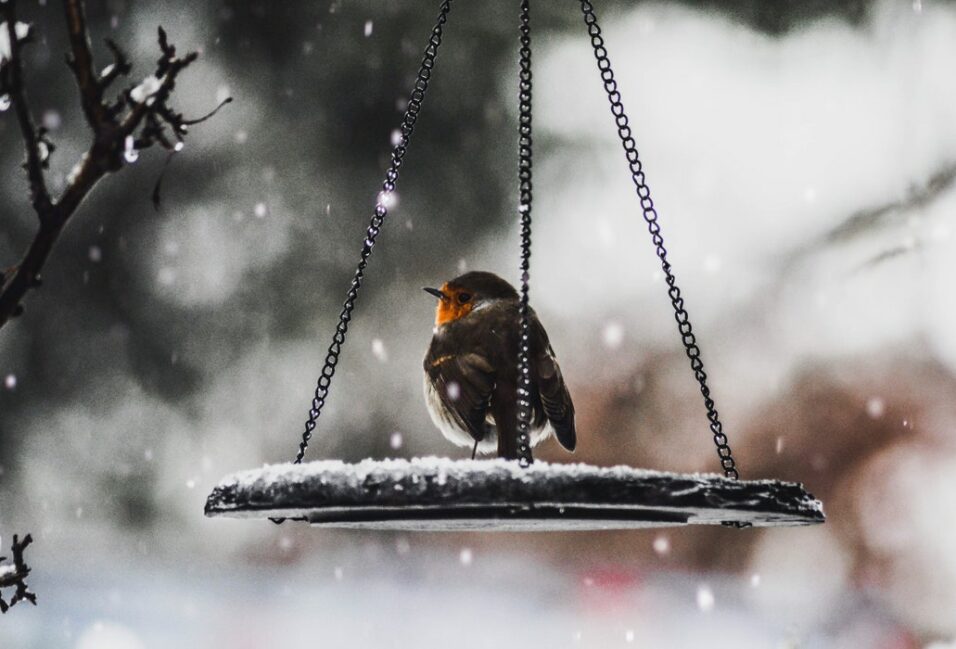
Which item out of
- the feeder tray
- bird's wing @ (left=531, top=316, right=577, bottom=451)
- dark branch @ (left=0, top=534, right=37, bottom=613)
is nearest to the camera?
the feeder tray

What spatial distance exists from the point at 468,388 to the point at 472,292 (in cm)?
61

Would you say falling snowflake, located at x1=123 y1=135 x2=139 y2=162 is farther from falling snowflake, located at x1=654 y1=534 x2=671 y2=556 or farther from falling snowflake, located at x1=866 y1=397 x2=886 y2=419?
falling snowflake, located at x1=654 y1=534 x2=671 y2=556

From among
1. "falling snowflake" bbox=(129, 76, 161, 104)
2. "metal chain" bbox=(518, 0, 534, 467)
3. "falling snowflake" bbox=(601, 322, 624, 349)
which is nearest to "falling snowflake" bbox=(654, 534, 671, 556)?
"falling snowflake" bbox=(601, 322, 624, 349)

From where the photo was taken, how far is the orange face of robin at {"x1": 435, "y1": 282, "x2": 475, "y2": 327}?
279 cm

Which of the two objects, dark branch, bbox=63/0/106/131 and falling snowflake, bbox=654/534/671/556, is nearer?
dark branch, bbox=63/0/106/131

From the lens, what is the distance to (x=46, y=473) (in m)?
5.53

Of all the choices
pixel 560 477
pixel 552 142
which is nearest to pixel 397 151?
pixel 560 477

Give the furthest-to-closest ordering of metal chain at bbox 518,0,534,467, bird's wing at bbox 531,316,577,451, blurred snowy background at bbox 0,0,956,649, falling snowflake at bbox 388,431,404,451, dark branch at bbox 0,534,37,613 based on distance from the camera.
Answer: blurred snowy background at bbox 0,0,956,649 < falling snowflake at bbox 388,431,404,451 < bird's wing at bbox 531,316,577,451 < dark branch at bbox 0,534,37,613 < metal chain at bbox 518,0,534,467

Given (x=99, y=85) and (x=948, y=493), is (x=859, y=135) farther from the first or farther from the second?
(x=99, y=85)

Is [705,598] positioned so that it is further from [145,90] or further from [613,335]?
[145,90]

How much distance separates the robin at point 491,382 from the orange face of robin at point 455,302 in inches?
8.2

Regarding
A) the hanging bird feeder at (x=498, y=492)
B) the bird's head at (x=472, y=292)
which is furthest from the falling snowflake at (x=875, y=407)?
the hanging bird feeder at (x=498, y=492)

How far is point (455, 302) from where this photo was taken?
111 inches

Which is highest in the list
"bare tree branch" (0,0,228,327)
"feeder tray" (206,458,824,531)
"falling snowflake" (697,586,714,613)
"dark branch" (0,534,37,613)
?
"falling snowflake" (697,586,714,613)
